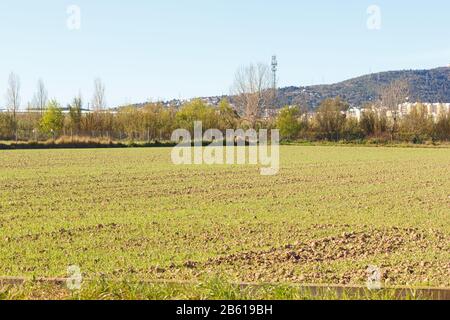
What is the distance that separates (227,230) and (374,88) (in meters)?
112

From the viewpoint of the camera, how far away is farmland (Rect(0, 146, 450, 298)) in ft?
23.5

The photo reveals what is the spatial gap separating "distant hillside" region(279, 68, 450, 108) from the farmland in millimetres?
74313

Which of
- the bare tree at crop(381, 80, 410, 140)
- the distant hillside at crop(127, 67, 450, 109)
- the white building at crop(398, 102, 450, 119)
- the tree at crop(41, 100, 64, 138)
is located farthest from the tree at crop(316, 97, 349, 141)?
the tree at crop(41, 100, 64, 138)

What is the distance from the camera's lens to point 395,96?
79.9m

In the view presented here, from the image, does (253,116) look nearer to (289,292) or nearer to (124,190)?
(124,190)

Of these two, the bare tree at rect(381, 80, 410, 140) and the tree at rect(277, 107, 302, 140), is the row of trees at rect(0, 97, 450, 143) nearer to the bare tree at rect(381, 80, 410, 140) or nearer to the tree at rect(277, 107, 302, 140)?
the tree at rect(277, 107, 302, 140)

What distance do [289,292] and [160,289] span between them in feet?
2.96

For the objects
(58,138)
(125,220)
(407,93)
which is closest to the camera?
(125,220)

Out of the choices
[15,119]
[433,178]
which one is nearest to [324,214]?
[433,178]

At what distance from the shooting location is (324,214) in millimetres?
12188

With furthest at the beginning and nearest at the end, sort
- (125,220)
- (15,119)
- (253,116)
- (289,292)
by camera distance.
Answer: (253,116) → (15,119) → (125,220) → (289,292)

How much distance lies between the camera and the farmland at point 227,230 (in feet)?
23.5

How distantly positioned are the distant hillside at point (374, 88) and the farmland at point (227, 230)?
7431 centimetres

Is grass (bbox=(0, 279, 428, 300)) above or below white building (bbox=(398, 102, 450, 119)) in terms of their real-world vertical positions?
below
